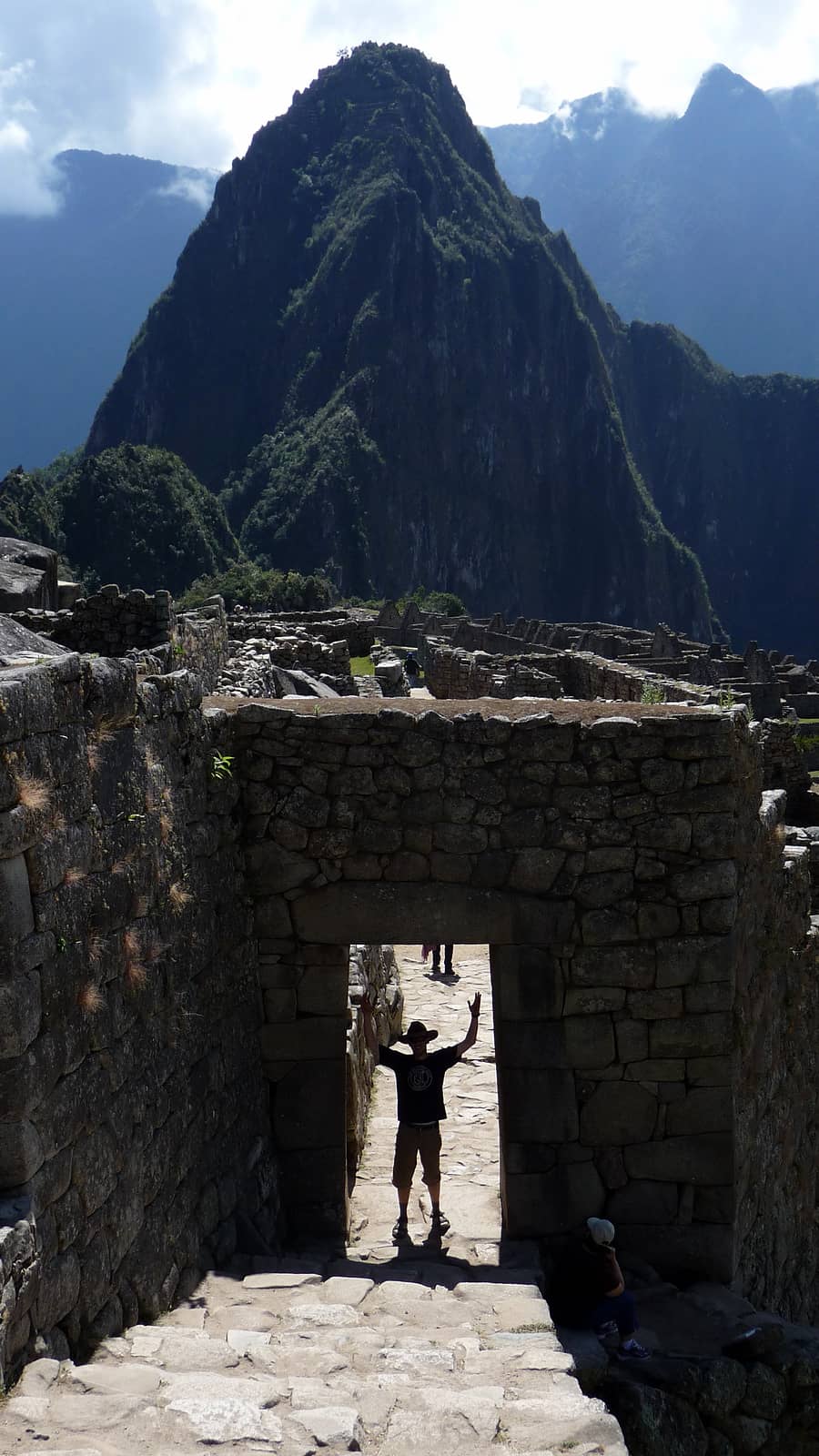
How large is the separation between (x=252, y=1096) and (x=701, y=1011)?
2.62 meters

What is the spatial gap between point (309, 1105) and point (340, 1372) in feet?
9.54

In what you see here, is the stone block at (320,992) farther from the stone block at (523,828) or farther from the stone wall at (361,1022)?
the stone block at (523,828)

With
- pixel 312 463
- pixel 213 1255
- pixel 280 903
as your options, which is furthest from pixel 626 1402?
pixel 312 463

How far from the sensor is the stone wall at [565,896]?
24.6 ft

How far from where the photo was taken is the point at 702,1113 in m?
7.69

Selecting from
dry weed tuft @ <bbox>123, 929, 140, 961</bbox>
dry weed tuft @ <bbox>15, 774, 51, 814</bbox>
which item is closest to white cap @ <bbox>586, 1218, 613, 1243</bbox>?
dry weed tuft @ <bbox>123, 929, 140, 961</bbox>

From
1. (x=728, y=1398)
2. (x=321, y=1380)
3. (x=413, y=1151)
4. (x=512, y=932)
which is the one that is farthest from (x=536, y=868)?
(x=321, y=1380)

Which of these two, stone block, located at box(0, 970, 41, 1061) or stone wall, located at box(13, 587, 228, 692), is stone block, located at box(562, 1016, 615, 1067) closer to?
stone block, located at box(0, 970, 41, 1061)

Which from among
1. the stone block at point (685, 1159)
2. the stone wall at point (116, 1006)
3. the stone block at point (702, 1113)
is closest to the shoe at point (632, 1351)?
the stone block at point (685, 1159)

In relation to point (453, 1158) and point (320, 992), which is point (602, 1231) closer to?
point (320, 992)

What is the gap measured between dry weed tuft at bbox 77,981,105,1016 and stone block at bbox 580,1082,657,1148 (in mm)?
3486

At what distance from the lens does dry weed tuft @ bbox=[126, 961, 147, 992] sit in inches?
222

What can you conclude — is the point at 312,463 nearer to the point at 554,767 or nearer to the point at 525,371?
the point at 525,371

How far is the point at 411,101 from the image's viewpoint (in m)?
193
